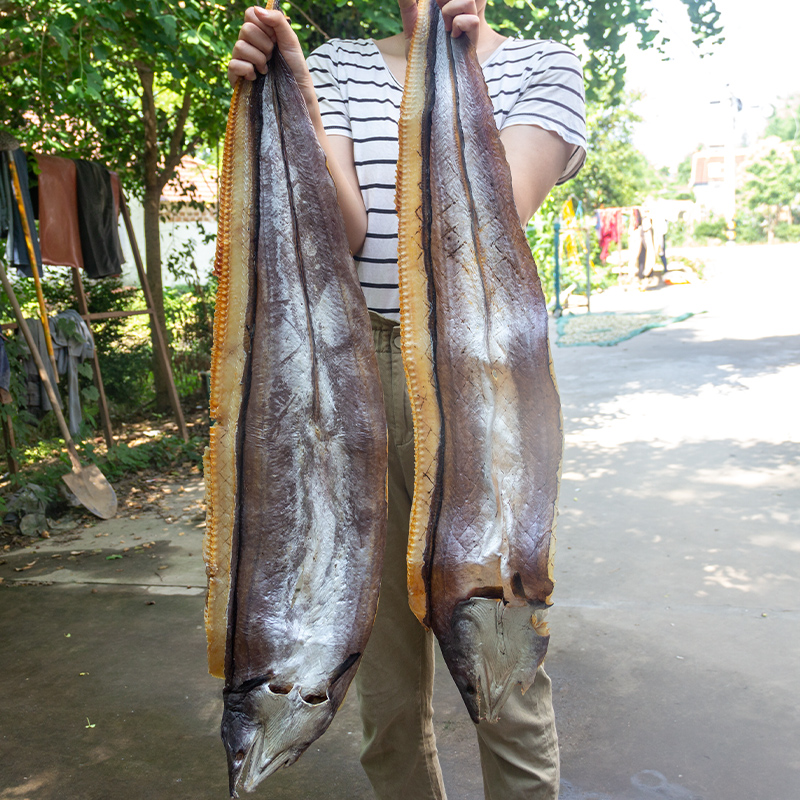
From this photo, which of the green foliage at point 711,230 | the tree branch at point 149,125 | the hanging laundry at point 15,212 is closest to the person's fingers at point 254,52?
the hanging laundry at point 15,212

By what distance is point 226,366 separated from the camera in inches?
49.8

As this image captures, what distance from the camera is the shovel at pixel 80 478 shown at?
550 cm

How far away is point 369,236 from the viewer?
1584mm

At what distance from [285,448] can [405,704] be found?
888mm

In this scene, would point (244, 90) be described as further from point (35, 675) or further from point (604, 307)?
point (604, 307)

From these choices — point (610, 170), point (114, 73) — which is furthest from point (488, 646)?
point (610, 170)

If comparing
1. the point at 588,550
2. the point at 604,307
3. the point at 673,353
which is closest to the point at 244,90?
the point at 588,550

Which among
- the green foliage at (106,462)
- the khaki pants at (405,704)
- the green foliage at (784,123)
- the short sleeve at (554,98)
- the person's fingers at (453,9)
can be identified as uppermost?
the green foliage at (784,123)

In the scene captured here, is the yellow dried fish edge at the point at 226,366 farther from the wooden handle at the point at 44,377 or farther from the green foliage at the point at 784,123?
the green foliage at the point at 784,123

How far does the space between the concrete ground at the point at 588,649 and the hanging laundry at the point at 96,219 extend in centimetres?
210

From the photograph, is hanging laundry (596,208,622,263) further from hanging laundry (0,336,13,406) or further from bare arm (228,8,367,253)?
bare arm (228,8,367,253)

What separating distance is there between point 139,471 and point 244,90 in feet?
19.4

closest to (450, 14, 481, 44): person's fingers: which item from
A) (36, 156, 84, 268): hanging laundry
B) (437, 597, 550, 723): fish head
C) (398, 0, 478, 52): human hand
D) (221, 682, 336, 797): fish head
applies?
(398, 0, 478, 52): human hand

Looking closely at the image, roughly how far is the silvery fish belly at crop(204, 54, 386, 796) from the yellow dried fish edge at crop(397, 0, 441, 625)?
0.24 ft
